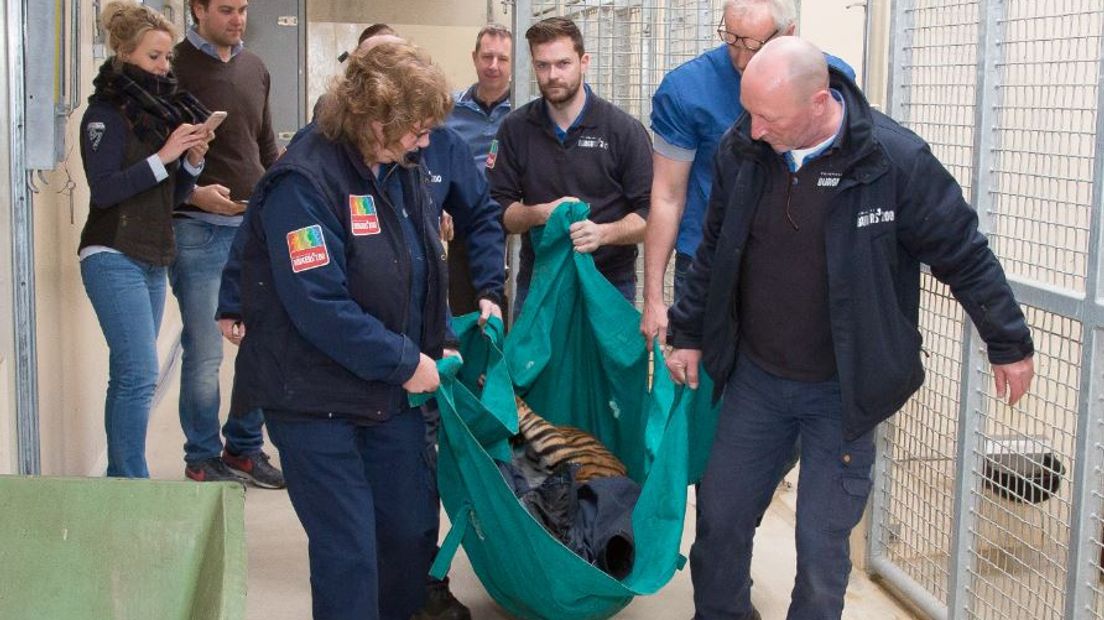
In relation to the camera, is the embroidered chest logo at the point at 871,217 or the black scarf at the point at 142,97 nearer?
the embroidered chest logo at the point at 871,217

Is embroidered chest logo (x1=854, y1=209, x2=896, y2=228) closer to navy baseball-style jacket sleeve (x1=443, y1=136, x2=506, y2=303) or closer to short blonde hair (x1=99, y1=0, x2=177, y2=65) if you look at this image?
navy baseball-style jacket sleeve (x1=443, y1=136, x2=506, y2=303)

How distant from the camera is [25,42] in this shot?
9.97 feet

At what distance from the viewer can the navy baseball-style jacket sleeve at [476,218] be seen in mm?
3182

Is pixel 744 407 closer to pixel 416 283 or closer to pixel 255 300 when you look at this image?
pixel 416 283

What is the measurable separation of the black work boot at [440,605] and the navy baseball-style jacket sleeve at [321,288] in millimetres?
897

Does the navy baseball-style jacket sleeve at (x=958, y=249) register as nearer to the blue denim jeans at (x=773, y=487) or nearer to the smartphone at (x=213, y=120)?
the blue denim jeans at (x=773, y=487)

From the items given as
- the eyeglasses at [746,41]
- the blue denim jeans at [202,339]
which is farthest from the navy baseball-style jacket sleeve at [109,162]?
the eyeglasses at [746,41]

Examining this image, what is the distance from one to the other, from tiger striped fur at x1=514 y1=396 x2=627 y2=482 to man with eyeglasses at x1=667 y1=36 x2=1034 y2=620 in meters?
0.58

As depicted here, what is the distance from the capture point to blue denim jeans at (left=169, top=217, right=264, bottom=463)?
4145 millimetres

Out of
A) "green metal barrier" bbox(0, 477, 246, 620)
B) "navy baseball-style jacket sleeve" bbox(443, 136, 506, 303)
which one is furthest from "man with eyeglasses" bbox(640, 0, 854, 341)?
"green metal barrier" bbox(0, 477, 246, 620)

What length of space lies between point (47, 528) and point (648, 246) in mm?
2011

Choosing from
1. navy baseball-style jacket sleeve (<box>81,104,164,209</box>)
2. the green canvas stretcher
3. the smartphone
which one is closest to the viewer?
the green canvas stretcher

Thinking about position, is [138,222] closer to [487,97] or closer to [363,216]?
[363,216]

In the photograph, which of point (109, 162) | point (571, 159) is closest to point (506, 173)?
point (571, 159)
